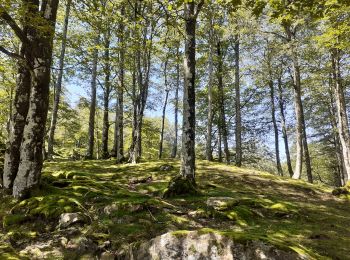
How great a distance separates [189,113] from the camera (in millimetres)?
10516

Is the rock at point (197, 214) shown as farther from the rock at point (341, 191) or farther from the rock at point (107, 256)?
the rock at point (341, 191)

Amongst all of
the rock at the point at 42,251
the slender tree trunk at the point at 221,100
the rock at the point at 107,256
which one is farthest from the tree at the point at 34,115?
the slender tree trunk at the point at 221,100

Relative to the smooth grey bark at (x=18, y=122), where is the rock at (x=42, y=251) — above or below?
below

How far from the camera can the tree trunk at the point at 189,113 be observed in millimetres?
10320

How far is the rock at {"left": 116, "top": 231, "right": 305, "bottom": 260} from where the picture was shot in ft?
14.5

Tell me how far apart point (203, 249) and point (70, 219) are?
11.3 ft

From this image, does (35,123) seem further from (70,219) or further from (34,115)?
(70,219)

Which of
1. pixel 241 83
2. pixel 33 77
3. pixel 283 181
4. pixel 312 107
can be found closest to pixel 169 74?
pixel 241 83

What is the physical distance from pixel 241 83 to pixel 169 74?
7554 millimetres

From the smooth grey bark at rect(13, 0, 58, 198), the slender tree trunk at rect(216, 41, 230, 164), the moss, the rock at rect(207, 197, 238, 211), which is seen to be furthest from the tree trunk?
the slender tree trunk at rect(216, 41, 230, 164)

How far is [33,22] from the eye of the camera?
6328mm

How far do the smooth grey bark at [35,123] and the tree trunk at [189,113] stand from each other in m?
4.62

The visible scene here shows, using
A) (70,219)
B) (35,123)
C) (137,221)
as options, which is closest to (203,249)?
(137,221)

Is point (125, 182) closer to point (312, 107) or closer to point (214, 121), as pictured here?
point (214, 121)
